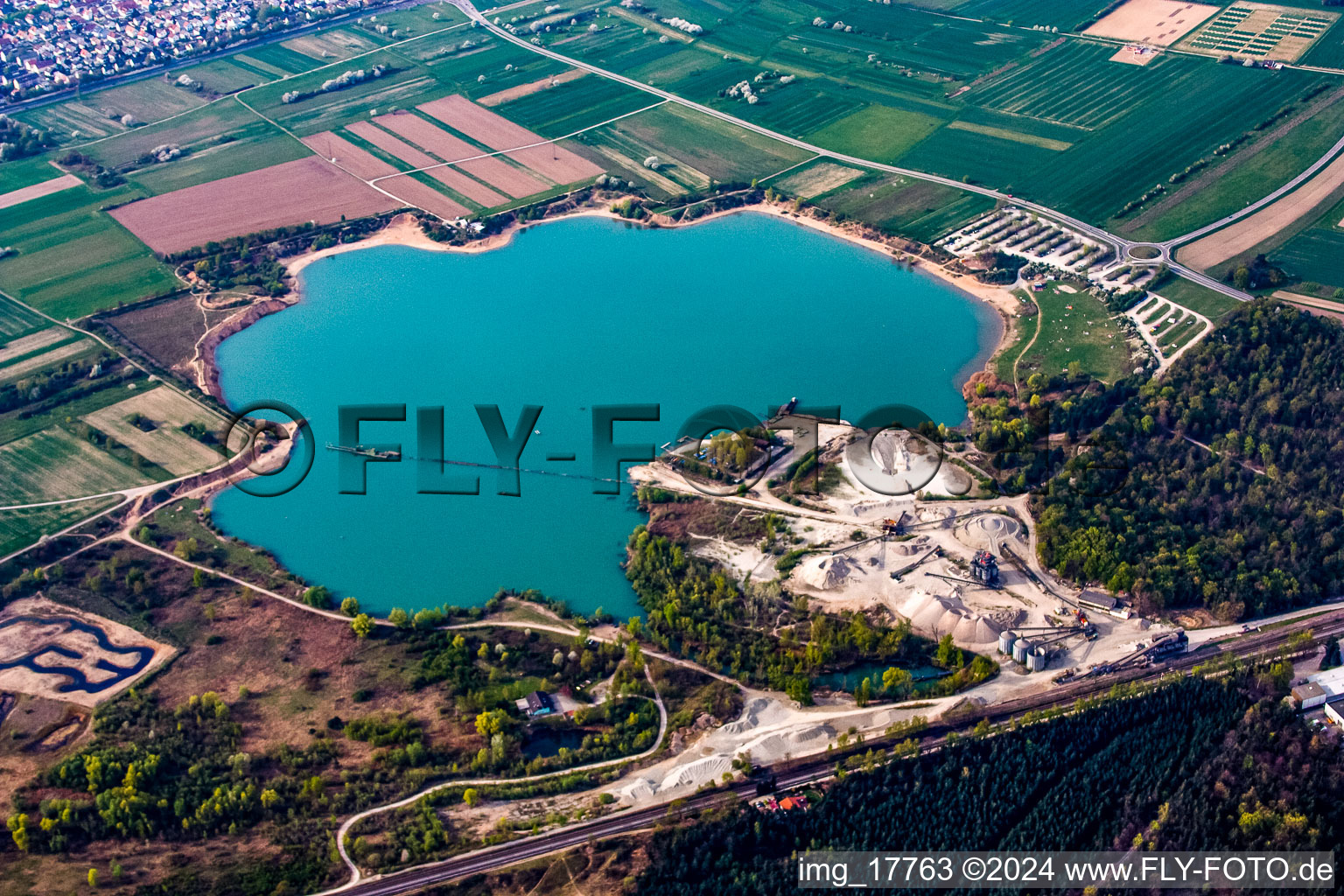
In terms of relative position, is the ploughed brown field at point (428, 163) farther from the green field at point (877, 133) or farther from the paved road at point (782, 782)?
the paved road at point (782, 782)

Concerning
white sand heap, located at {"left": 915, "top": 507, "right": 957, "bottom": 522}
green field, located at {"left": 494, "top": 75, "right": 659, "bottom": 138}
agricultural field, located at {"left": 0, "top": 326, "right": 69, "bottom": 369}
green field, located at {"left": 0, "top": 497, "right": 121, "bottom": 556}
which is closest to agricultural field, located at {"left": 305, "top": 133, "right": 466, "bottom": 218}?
green field, located at {"left": 494, "top": 75, "right": 659, "bottom": 138}

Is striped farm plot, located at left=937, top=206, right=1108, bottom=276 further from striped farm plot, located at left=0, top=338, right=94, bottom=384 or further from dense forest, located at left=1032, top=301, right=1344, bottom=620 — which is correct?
striped farm plot, located at left=0, top=338, right=94, bottom=384

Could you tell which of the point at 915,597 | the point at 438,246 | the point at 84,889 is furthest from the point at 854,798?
the point at 438,246

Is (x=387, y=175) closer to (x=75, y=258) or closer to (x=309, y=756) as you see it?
(x=75, y=258)

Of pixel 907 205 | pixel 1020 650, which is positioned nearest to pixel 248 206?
pixel 907 205

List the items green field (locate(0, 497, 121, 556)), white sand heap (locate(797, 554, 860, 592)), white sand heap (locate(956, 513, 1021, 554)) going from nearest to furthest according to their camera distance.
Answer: white sand heap (locate(797, 554, 860, 592))
white sand heap (locate(956, 513, 1021, 554))
green field (locate(0, 497, 121, 556))

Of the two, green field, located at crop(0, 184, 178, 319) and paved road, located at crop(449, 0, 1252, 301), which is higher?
paved road, located at crop(449, 0, 1252, 301)

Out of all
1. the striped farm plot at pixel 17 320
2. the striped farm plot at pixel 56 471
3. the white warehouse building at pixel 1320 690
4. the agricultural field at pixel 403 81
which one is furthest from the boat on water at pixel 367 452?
the agricultural field at pixel 403 81
